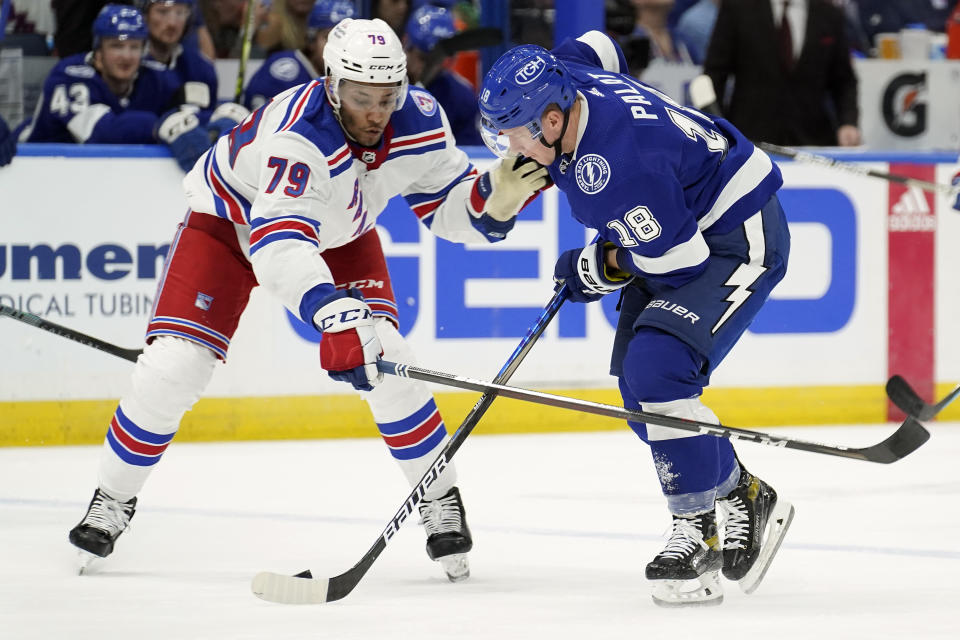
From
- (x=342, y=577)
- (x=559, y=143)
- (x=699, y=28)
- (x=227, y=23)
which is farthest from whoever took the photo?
(x=699, y=28)

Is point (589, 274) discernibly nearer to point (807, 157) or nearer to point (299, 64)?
point (807, 157)

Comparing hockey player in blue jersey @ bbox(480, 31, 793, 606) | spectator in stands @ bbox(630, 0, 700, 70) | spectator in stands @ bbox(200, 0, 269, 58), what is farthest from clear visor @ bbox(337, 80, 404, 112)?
spectator in stands @ bbox(630, 0, 700, 70)

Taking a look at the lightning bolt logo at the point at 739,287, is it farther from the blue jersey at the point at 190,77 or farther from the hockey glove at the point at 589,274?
the blue jersey at the point at 190,77

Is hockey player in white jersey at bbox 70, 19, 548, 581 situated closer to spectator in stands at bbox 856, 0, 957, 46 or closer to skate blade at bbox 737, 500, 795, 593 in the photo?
skate blade at bbox 737, 500, 795, 593

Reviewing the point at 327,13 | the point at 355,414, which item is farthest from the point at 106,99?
the point at 355,414

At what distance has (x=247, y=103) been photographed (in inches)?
240

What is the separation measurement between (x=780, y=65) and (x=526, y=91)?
3807mm

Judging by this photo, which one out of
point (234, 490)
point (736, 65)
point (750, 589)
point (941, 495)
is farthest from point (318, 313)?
point (736, 65)

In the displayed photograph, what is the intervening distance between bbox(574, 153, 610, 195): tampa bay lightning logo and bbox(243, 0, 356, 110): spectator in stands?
3.11 meters

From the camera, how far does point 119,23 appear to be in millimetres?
5723

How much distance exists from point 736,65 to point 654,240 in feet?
12.2

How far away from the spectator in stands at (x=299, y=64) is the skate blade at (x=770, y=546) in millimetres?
3137

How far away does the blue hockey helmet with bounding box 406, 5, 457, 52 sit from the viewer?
6191 millimetres

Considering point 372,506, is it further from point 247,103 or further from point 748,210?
point 247,103
